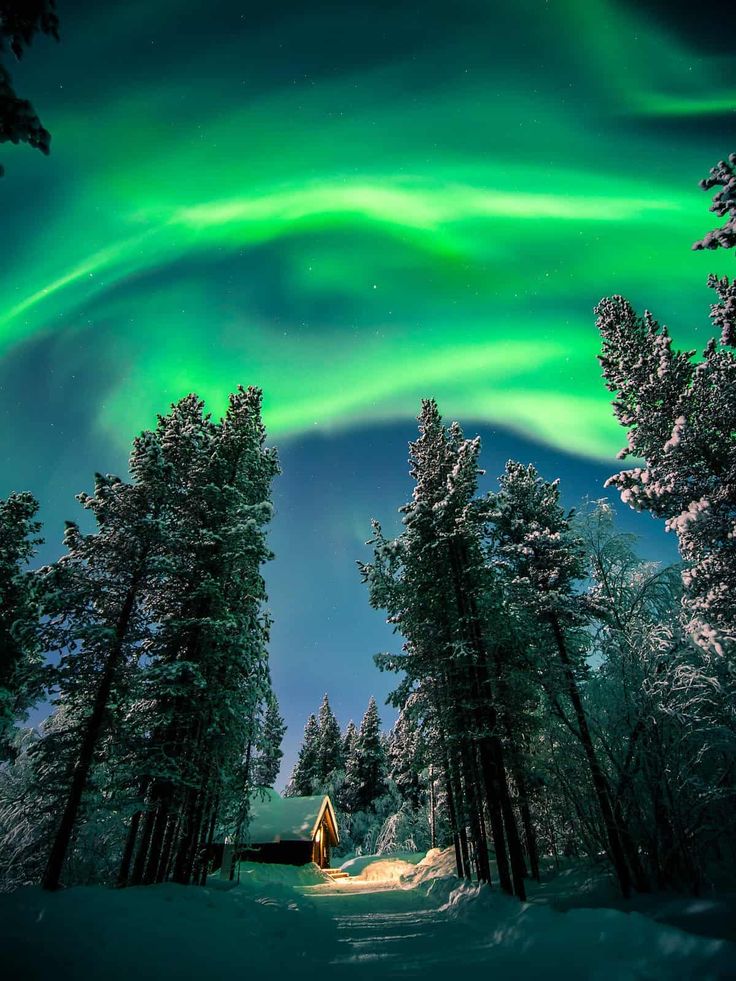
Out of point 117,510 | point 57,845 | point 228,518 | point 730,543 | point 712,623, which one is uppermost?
point 228,518

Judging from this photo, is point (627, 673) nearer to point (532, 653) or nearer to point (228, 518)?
point (532, 653)

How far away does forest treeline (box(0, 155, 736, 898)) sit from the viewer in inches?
468

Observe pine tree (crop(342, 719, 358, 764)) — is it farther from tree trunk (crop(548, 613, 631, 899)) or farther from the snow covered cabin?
tree trunk (crop(548, 613, 631, 899))

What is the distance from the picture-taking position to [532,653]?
16125 millimetres

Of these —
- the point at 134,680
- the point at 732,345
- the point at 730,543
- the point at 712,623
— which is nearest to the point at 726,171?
the point at 732,345

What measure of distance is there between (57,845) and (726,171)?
67.6ft

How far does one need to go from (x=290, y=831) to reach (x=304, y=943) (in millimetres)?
31839

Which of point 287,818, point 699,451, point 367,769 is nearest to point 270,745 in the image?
point 699,451

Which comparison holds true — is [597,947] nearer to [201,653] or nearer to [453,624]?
[453,624]

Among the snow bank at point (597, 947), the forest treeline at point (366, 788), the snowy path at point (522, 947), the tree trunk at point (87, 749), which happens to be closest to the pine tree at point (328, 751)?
the forest treeline at point (366, 788)

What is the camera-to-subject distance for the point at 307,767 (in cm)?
5750

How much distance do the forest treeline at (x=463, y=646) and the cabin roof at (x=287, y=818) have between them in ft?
63.9

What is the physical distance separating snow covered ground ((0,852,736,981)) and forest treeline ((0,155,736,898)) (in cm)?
286

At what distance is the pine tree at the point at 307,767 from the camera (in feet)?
182
